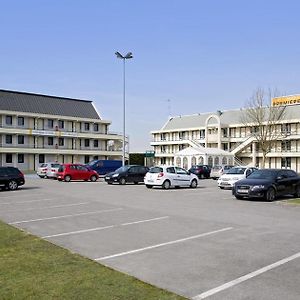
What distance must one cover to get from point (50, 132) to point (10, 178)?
44210 millimetres

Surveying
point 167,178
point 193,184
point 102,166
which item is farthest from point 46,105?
point 167,178

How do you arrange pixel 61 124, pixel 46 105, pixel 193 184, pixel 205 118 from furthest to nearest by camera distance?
1. pixel 205 118
2. pixel 46 105
3. pixel 61 124
4. pixel 193 184

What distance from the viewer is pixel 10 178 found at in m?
26.2

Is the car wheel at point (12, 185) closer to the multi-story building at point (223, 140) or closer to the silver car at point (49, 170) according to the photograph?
the silver car at point (49, 170)

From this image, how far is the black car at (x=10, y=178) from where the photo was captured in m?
Answer: 25.8

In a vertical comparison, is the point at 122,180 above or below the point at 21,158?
below

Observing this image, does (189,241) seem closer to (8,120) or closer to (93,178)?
(93,178)

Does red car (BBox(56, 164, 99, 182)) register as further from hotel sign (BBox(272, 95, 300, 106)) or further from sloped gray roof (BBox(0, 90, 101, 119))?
hotel sign (BBox(272, 95, 300, 106))

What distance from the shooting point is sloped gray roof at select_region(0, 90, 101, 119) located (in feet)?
224

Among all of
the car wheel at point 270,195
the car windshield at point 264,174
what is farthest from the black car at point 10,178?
the car wheel at point 270,195

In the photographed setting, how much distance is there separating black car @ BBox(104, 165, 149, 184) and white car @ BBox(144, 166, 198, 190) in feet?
13.9

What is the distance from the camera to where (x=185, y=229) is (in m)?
10.7

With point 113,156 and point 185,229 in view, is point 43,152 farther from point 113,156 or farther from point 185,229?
point 185,229

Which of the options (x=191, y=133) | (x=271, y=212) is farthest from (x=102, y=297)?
(x=191, y=133)
